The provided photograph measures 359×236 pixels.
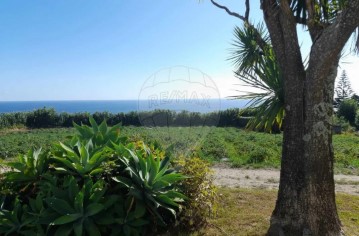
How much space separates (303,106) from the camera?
3850 mm

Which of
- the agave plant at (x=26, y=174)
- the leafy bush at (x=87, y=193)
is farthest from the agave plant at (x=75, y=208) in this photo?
the agave plant at (x=26, y=174)

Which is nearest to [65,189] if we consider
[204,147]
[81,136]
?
[81,136]

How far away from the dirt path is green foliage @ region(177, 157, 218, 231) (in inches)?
145

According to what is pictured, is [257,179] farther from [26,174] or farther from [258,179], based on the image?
[26,174]

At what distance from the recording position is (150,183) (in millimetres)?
3525

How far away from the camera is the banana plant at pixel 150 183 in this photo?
3445mm

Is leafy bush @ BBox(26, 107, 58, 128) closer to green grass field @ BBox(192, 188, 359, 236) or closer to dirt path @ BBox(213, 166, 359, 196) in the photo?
dirt path @ BBox(213, 166, 359, 196)

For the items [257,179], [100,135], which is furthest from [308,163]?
[257,179]

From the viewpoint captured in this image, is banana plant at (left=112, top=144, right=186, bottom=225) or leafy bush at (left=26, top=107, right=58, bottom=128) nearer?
banana plant at (left=112, top=144, right=186, bottom=225)

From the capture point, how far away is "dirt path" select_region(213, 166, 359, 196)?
26.2ft

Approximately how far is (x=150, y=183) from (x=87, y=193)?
26.2 inches

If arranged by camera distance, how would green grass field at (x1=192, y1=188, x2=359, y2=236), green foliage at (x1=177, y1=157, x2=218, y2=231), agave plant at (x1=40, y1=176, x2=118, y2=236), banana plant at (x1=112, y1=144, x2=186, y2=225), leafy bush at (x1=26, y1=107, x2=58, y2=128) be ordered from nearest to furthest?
agave plant at (x1=40, y1=176, x2=118, y2=236) < banana plant at (x1=112, y1=144, x2=186, y2=225) < green foliage at (x1=177, y1=157, x2=218, y2=231) < green grass field at (x1=192, y1=188, x2=359, y2=236) < leafy bush at (x1=26, y1=107, x2=58, y2=128)

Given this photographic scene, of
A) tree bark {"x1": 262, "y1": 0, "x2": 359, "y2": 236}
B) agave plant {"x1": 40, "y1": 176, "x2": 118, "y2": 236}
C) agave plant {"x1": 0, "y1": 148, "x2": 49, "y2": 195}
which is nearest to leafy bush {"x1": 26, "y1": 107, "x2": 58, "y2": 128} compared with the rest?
agave plant {"x1": 0, "y1": 148, "x2": 49, "y2": 195}

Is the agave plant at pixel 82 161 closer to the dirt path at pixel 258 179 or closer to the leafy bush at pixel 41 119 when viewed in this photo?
the dirt path at pixel 258 179
